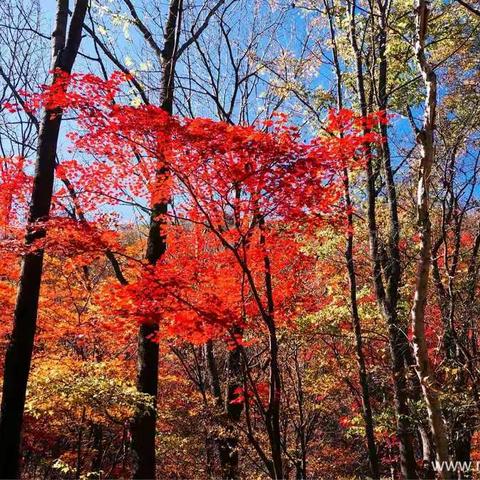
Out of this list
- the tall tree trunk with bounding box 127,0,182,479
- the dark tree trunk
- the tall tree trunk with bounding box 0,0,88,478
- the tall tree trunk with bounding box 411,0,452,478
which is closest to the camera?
the tall tree trunk with bounding box 411,0,452,478

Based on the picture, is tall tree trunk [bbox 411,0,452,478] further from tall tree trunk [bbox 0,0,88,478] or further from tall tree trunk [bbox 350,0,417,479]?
tall tree trunk [bbox 0,0,88,478]

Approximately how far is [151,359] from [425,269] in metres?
6.31

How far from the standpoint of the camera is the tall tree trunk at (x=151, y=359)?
8.59 metres

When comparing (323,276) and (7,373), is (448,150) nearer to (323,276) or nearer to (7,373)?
(323,276)

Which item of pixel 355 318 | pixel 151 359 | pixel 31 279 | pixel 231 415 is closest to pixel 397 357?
pixel 355 318

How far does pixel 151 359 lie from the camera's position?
9219mm

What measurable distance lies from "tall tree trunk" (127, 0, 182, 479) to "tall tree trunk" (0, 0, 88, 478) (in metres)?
1.99

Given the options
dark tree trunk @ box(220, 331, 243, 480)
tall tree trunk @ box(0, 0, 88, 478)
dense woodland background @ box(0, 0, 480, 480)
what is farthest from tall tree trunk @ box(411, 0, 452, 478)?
dark tree trunk @ box(220, 331, 243, 480)

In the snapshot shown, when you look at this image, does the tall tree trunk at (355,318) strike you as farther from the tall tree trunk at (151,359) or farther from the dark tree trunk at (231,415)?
the tall tree trunk at (151,359)

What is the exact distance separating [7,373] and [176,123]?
461 centimetres

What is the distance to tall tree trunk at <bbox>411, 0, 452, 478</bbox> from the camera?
4305mm

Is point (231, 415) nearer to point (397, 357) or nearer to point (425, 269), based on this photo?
point (397, 357)

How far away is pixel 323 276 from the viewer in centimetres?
1557

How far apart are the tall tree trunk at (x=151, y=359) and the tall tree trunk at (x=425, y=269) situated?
14.7 feet
